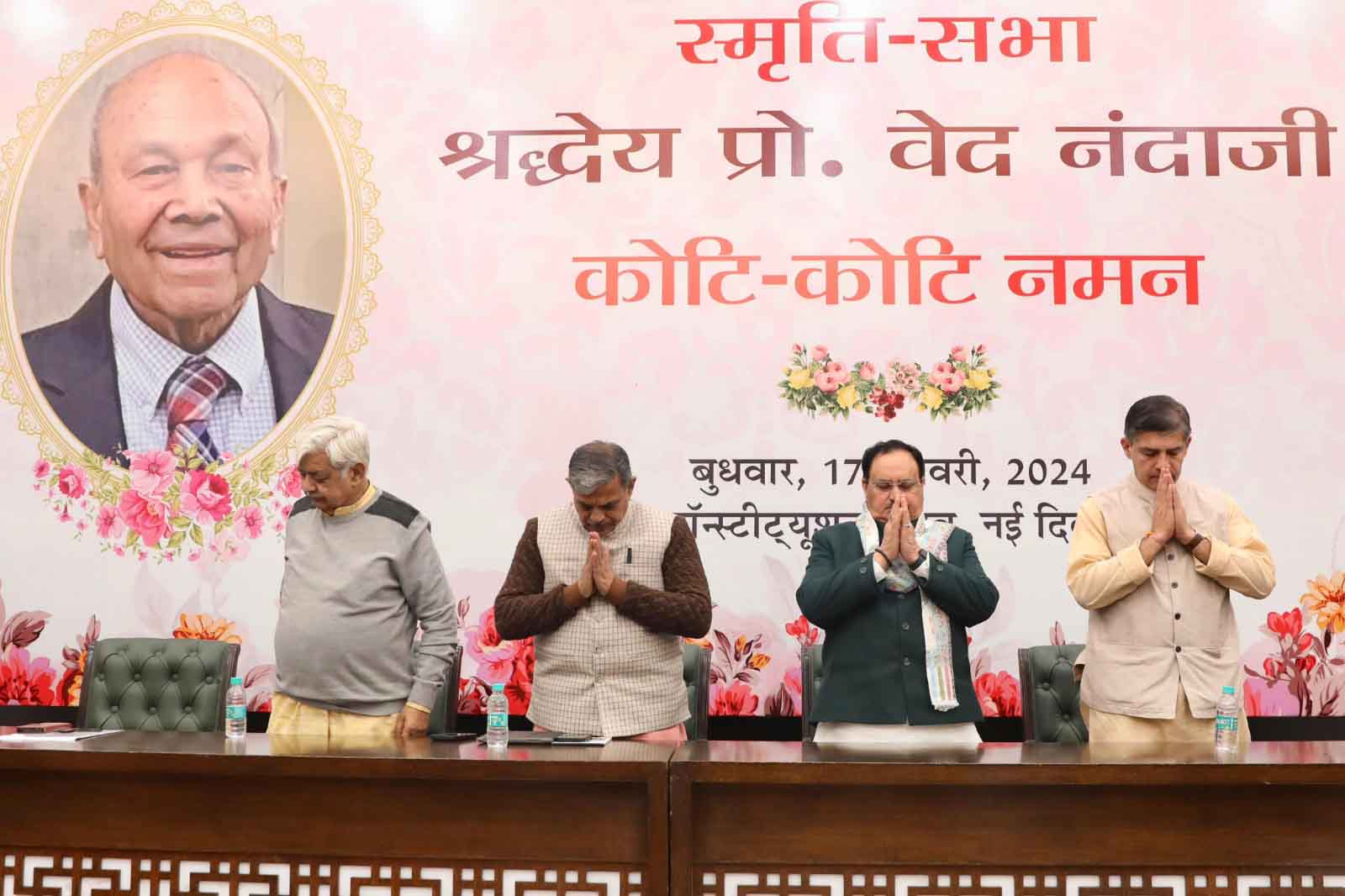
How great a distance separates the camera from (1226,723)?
2.73 m

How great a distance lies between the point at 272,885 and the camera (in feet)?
8.22

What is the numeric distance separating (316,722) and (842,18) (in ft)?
9.52

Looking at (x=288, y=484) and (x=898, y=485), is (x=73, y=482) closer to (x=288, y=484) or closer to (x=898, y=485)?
(x=288, y=484)

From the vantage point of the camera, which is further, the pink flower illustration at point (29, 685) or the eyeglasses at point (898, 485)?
the pink flower illustration at point (29, 685)

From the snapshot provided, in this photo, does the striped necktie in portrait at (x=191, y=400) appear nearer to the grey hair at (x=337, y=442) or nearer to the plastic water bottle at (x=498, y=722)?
the grey hair at (x=337, y=442)

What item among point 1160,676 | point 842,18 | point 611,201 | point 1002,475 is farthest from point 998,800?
point 842,18

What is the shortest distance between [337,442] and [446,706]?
842 mm

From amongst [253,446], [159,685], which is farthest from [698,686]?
[253,446]

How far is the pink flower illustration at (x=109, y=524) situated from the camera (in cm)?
437

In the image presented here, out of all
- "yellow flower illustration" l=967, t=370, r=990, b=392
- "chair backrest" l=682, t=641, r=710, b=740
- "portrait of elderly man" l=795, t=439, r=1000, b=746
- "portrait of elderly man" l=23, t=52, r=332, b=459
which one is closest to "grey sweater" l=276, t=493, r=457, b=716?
"chair backrest" l=682, t=641, r=710, b=740

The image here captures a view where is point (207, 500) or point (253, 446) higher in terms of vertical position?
point (253, 446)

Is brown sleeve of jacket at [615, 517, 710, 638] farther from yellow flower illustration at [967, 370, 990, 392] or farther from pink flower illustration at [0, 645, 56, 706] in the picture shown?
pink flower illustration at [0, 645, 56, 706]

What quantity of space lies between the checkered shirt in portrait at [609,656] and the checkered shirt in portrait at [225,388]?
1.68 meters

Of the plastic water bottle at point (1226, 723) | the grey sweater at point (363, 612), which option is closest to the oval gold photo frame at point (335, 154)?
the grey sweater at point (363, 612)
